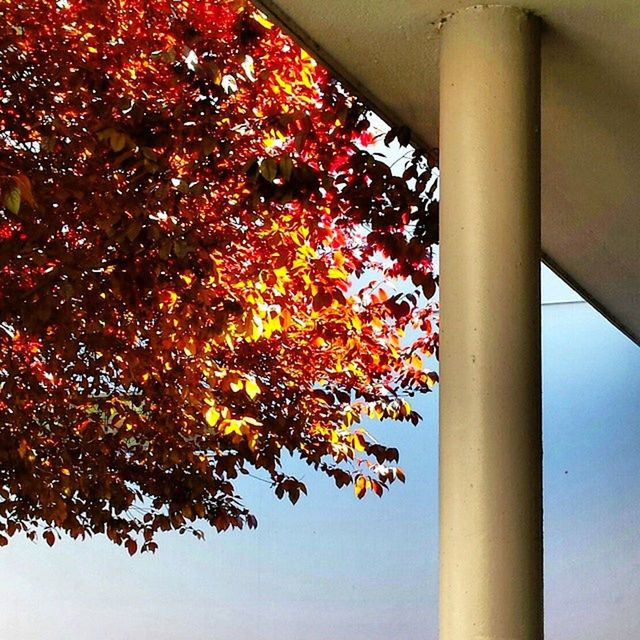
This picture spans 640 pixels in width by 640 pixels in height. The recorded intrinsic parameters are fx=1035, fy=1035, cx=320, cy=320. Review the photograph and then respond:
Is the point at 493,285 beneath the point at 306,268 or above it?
beneath

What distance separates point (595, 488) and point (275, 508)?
262 centimetres

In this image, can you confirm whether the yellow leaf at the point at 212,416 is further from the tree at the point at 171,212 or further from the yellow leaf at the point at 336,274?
the yellow leaf at the point at 336,274

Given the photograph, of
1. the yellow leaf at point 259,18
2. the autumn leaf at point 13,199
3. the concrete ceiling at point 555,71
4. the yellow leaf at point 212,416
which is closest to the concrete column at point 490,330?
the concrete ceiling at point 555,71

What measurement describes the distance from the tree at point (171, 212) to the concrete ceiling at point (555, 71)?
37 cm

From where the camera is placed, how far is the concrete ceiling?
2.09 m

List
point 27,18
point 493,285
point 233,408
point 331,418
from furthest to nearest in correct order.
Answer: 1. point 331,418
2. point 233,408
3. point 27,18
4. point 493,285

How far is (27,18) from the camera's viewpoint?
11.9 ft

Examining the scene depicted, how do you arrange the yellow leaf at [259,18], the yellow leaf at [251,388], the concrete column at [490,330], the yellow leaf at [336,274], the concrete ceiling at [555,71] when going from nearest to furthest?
the concrete column at [490,330]
the concrete ceiling at [555,71]
the yellow leaf at [259,18]
the yellow leaf at [251,388]
the yellow leaf at [336,274]

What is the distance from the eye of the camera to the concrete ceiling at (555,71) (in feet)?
6.85

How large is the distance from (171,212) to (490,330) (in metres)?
1.77

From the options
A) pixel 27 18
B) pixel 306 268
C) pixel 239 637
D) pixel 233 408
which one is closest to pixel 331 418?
pixel 233 408

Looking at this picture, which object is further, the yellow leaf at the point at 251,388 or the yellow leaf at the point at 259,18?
the yellow leaf at the point at 251,388

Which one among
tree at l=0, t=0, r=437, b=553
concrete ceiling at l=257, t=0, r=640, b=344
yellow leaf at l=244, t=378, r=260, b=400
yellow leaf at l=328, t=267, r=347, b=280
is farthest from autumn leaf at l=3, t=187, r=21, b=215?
yellow leaf at l=328, t=267, r=347, b=280

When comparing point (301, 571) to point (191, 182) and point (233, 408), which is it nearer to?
point (233, 408)
